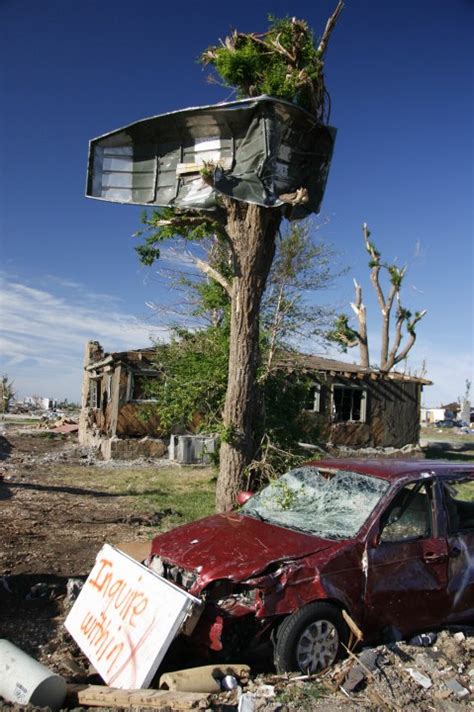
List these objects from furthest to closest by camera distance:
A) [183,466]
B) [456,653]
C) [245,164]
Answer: [183,466] → [245,164] → [456,653]

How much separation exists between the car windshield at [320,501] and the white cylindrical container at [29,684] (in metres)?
2.17

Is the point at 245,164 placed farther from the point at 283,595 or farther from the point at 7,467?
the point at 7,467

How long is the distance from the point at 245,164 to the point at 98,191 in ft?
8.44

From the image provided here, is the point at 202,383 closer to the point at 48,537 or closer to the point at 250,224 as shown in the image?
the point at 250,224

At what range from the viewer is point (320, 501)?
210 inches

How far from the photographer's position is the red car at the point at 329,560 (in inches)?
163

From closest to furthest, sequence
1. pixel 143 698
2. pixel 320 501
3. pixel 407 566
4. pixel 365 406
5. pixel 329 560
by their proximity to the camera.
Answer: pixel 143 698
pixel 329 560
pixel 407 566
pixel 320 501
pixel 365 406

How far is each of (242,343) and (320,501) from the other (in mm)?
3730

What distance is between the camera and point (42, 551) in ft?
23.9

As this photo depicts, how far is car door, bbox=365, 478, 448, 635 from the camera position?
457cm

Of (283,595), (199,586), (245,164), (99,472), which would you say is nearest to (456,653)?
(283,595)

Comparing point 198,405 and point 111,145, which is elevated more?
point 111,145

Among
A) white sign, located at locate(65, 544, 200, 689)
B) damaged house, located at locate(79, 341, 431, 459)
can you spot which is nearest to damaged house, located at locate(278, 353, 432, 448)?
damaged house, located at locate(79, 341, 431, 459)

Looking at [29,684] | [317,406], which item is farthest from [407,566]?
[317,406]
